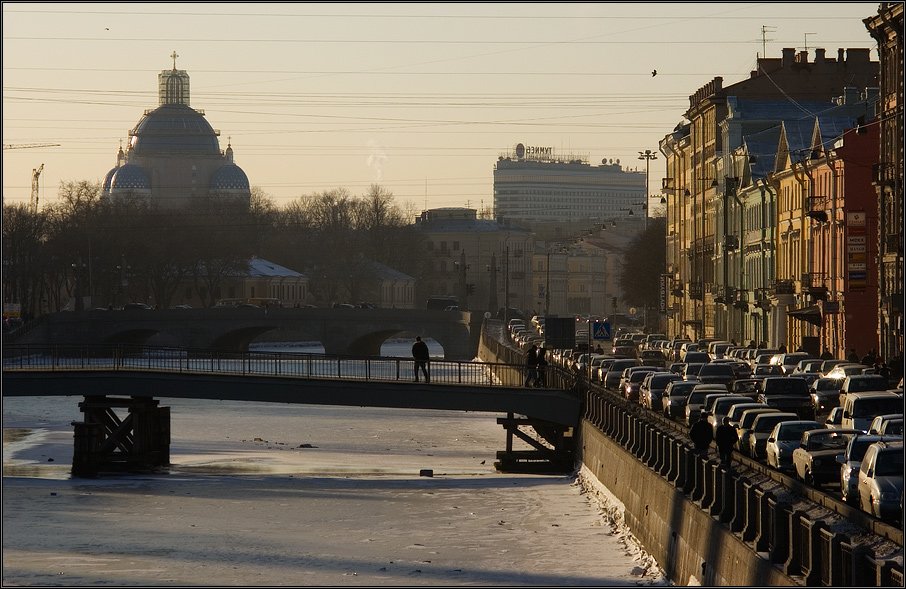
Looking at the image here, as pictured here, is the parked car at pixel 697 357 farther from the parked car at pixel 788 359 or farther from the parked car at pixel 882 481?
the parked car at pixel 882 481

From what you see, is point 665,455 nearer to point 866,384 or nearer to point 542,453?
point 866,384

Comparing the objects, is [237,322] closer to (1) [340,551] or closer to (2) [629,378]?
(2) [629,378]

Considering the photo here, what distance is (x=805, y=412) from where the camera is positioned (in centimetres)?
4812

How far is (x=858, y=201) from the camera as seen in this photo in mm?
77000

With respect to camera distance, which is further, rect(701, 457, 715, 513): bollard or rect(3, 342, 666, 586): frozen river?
rect(3, 342, 666, 586): frozen river

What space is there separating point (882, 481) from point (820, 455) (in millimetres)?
5347

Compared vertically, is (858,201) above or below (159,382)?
above

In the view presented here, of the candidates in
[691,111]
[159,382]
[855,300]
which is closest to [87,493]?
[159,382]

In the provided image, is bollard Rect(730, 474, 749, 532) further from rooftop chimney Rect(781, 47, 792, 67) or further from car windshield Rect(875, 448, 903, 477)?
rooftop chimney Rect(781, 47, 792, 67)

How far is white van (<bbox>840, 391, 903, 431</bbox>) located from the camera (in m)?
40.3

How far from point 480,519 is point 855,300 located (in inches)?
1320

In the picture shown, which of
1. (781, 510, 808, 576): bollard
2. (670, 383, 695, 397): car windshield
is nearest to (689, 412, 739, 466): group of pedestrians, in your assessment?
(781, 510, 808, 576): bollard

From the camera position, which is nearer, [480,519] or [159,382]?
[480,519]

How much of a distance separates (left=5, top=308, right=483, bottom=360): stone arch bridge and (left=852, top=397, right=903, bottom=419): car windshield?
99913mm
